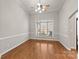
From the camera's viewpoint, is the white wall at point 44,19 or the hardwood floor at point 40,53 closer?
the hardwood floor at point 40,53

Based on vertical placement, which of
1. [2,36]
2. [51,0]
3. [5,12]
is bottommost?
[2,36]

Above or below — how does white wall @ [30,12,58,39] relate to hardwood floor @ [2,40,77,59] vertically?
above

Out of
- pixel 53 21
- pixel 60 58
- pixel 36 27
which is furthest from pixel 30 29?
pixel 60 58

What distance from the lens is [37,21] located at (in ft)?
35.8

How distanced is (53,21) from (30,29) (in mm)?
2782

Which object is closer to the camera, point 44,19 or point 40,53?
point 40,53

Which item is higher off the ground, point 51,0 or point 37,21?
point 51,0

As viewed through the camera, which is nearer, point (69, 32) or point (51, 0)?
point (69, 32)

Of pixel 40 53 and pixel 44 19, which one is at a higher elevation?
pixel 44 19

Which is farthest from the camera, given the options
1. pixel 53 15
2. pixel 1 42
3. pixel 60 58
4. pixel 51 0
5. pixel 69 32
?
pixel 53 15

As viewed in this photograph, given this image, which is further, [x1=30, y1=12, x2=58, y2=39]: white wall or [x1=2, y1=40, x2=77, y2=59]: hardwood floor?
[x1=30, y1=12, x2=58, y2=39]: white wall

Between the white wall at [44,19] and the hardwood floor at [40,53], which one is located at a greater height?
the white wall at [44,19]

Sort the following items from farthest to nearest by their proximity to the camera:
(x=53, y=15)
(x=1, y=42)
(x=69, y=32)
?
(x=53, y=15) < (x=69, y=32) < (x=1, y=42)

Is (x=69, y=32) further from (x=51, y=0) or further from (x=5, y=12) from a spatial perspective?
(x=5, y=12)
